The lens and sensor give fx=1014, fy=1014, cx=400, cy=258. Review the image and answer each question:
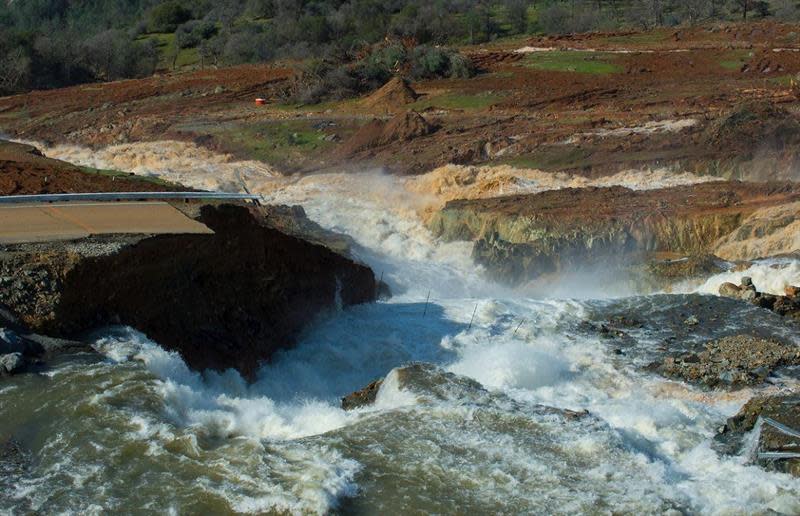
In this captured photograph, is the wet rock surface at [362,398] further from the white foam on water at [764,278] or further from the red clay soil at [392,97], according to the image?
the red clay soil at [392,97]

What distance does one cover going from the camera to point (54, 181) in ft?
55.4

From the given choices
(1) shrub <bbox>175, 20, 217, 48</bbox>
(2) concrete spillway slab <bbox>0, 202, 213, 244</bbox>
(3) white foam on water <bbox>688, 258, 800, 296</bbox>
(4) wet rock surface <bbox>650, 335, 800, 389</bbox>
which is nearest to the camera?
(2) concrete spillway slab <bbox>0, 202, 213, 244</bbox>

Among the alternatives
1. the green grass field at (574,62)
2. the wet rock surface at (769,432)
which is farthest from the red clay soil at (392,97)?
the wet rock surface at (769,432)

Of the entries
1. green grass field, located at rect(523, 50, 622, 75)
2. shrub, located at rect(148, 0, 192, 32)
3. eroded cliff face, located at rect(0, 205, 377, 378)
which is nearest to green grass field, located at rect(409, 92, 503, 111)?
green grass field, located at rect(523, 50, 622, 75)

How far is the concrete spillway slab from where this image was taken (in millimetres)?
11469

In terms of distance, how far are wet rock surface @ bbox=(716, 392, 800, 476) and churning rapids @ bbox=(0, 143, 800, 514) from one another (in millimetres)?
210

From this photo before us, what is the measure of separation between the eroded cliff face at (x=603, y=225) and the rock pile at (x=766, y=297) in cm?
258

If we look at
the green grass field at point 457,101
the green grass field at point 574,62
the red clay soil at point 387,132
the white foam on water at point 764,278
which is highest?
the green grass field at point 574,62

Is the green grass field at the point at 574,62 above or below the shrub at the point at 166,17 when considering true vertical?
below

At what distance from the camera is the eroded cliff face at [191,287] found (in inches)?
403

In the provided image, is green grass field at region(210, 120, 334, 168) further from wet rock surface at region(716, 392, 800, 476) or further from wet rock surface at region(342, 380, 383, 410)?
wet rock surface at region(716, 392, 800, 476)

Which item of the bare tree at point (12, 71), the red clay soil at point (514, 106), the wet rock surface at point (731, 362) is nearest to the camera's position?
the wet rock surface at point (731, 362)

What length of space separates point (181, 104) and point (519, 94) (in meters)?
11.6

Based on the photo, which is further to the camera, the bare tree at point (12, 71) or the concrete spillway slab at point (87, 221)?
the bare tree at point (12, 71)
